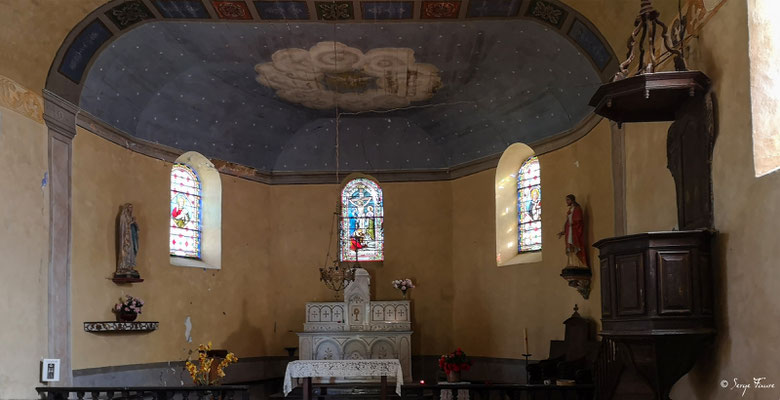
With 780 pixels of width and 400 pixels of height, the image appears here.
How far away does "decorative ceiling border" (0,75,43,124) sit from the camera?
10.4 m

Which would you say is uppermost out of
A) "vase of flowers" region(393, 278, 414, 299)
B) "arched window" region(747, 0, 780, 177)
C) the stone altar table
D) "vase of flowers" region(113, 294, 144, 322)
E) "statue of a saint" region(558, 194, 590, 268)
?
"arched window" region(747, 0, 780, 177)

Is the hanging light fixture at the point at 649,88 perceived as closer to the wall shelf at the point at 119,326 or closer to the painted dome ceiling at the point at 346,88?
the painted dome ceiling at the point at 346,88

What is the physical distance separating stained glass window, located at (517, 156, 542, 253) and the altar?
307cm

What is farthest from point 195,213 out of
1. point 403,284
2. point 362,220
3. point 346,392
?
point 346,392

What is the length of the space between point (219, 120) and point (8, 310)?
7479 mm

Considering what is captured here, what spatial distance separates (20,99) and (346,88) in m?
7.35

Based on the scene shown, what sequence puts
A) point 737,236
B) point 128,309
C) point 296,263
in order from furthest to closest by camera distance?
1. point 296,263
2. point 128,309
3. point 737,236

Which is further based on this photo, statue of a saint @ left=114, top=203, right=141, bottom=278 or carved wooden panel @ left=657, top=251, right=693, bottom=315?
statue of a saint @ left=114, top=203, right=141, bottom=278

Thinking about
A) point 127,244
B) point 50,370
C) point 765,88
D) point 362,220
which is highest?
point 765,88

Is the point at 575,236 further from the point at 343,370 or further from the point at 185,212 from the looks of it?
the point at 185,212

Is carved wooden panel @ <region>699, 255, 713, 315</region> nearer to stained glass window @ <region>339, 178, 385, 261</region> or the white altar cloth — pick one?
the white altar cloth

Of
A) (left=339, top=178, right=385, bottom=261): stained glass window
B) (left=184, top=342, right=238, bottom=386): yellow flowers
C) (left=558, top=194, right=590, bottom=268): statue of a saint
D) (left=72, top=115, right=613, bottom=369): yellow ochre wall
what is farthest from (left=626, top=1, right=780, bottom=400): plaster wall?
(left=339, top=178, right=385, bottom=261): stained glass window

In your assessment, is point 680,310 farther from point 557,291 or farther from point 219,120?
point 219,120

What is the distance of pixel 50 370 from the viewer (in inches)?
431
